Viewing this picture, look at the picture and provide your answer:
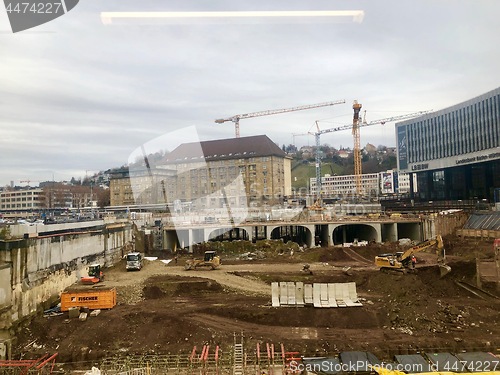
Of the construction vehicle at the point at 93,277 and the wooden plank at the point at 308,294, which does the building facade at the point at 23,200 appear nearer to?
the construction vehicle at the point at 93,277

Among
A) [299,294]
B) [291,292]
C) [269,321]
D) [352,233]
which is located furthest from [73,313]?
[352,233]

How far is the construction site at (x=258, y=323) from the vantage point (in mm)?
12164

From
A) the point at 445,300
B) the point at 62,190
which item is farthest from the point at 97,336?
the point at 62,190

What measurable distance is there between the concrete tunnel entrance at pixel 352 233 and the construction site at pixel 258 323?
65.4ft

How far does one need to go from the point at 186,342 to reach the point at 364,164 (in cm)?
13345

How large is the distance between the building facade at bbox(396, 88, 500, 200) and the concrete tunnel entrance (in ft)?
63.1

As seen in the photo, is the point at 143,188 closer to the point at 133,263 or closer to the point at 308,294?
the point at 133,263

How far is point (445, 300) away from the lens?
693 inches

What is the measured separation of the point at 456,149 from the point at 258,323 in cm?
4952

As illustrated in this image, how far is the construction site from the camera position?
12.2 meters

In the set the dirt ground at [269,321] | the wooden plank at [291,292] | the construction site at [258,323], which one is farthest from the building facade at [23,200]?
the wooden plank at [291,292]

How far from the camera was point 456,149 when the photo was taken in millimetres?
53969

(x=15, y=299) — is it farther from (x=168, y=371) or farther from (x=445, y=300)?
(x=445, y=300)

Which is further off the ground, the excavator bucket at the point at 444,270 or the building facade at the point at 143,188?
the building facade at the point at 143,188
